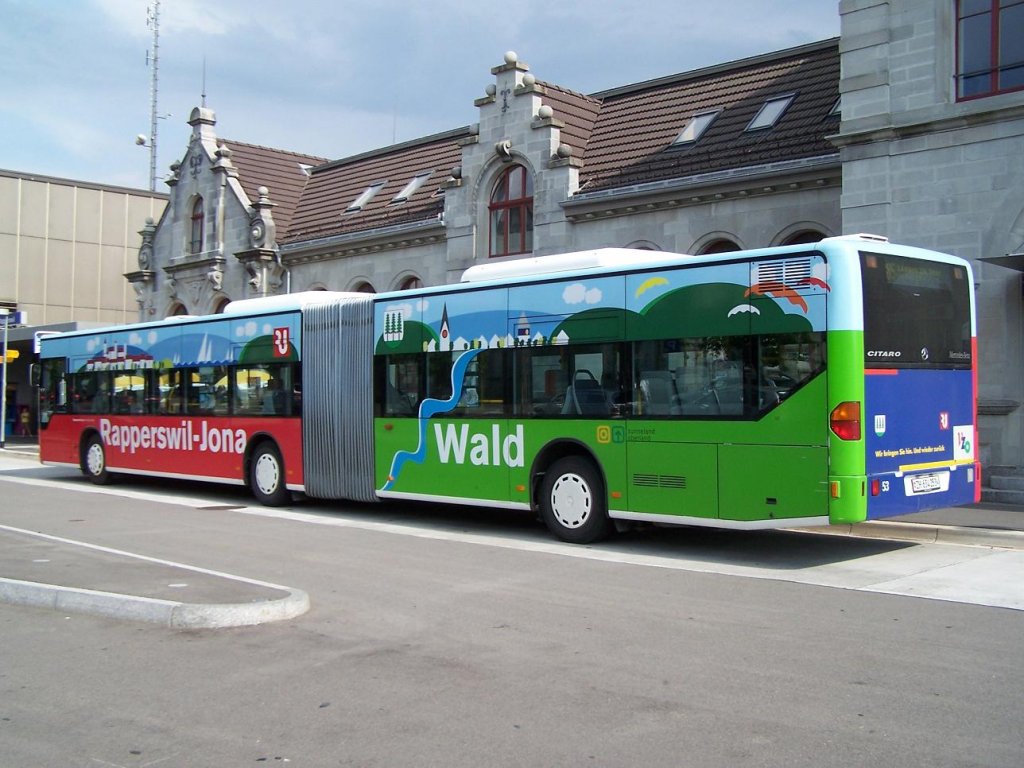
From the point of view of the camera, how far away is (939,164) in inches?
613

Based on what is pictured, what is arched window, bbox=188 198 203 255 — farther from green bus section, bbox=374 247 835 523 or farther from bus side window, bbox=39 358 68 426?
green bus section, bbox=374 247 835 523

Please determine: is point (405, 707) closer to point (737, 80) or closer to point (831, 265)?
point (831, 265)

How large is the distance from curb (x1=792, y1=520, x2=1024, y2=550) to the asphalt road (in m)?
0.72

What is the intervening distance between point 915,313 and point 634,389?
10.1 ft

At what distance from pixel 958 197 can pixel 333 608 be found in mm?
11703

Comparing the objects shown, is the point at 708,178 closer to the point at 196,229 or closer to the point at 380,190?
the point at 380,190

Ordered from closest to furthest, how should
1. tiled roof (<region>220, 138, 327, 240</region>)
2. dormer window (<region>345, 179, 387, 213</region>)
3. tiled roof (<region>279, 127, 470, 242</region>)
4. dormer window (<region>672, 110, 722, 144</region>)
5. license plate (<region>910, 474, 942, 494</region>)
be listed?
license plate (<region>910, 474, 942, 494</region>) → dormer window (<region>672, 110, 722, 144</region>) → tiled roof (<region>279, 127, 470, 242</region>) → dormer window (<region>345, 179, 387, 213</region>) → tiled roof (<region>220, 138, 327, 240</region>)

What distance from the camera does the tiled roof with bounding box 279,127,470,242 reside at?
2792cm

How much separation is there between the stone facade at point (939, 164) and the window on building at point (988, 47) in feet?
0.68

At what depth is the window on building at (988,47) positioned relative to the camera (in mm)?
15078

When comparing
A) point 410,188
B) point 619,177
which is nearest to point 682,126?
point 619,177

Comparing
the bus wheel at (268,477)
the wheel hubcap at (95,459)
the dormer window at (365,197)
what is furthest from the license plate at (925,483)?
the dormer window at (365,197)

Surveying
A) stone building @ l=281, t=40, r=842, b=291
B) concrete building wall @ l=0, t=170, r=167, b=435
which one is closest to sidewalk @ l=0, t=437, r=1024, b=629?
stone building @ l=281, t=40, r=842, b=291

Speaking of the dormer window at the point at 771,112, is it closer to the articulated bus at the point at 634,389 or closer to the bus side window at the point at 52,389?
the articulated bus at the point at 634,389
